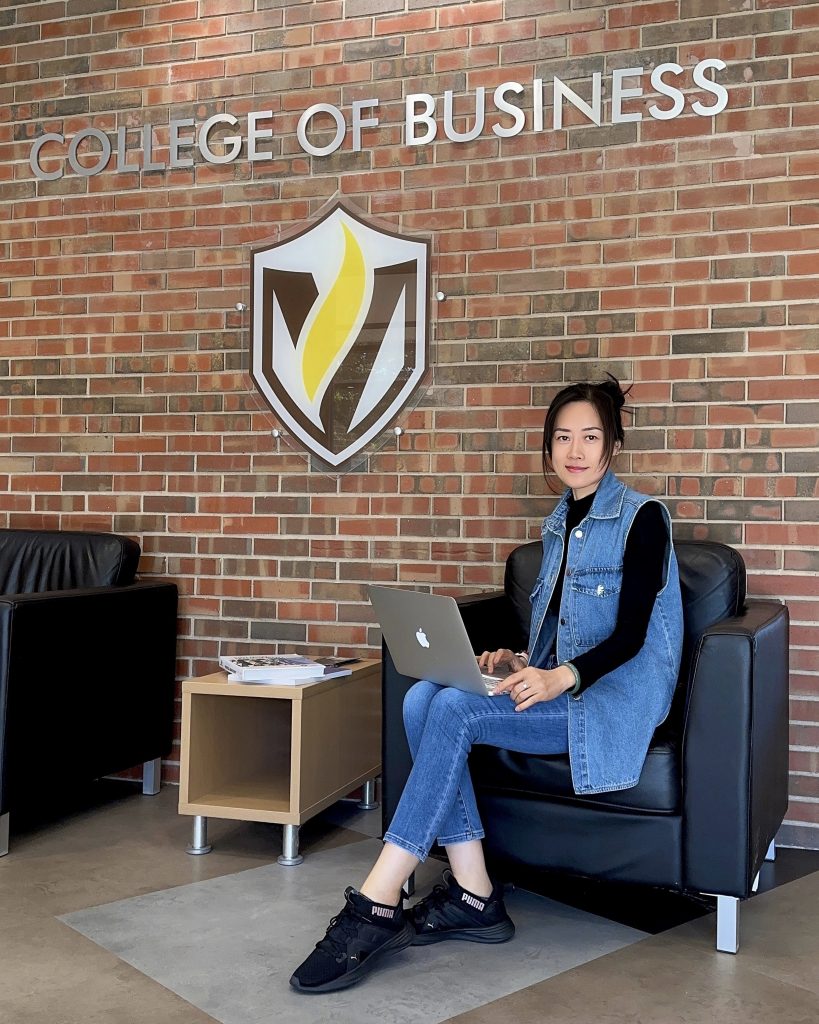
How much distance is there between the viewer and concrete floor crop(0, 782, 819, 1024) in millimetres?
1968

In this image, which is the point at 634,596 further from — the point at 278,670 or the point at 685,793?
the point at 278,670

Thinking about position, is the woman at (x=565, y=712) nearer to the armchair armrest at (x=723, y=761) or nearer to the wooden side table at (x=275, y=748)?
the armchair armrest at (x=723, y=761)

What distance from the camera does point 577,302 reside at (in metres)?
3.24

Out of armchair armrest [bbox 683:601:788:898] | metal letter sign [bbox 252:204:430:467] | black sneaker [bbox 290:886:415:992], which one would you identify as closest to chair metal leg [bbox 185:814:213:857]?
black sneaker [bbox 290:886:415:992]

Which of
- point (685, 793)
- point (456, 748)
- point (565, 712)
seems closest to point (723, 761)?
point (685, 793)

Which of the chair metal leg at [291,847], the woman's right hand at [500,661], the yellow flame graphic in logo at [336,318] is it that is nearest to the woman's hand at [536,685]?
the woman's right hand at [500,661]

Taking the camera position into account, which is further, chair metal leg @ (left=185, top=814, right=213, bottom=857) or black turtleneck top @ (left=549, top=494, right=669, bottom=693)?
chair metal leg @ (left=185, top=814, right=213, bottom=857)

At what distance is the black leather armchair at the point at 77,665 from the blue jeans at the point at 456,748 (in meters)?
1.14

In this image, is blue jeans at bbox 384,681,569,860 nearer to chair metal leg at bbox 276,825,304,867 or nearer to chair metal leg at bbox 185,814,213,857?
chair metal leg at bbox 276,825,304,867

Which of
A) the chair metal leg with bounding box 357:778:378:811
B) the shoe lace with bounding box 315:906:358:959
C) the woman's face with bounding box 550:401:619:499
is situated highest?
the woman's face with bounding box 550:401:619:499

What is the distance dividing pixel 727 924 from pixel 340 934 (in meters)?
0.82

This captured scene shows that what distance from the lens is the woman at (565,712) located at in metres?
2.16

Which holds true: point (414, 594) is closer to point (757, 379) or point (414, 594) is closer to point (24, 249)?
point (757, 379)

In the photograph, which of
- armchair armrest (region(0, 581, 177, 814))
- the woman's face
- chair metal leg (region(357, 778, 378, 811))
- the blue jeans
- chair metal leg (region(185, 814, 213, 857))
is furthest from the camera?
chair metal leg (region(357, 778, 378, 811))
